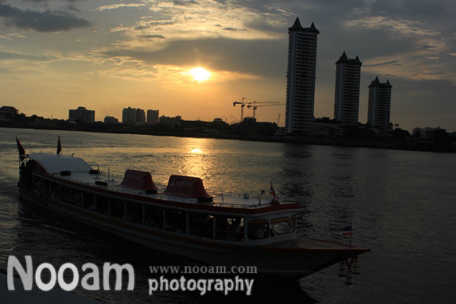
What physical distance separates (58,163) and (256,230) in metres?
16.1

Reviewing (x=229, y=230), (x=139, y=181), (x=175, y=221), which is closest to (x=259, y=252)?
(x=229, y=230)

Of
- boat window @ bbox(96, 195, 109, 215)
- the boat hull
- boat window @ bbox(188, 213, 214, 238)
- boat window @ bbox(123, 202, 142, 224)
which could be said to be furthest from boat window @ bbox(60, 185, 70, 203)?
boat window @ bbox(188, 213, 214, 238)

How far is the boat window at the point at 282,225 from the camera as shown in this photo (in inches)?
585

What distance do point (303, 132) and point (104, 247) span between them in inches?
7309

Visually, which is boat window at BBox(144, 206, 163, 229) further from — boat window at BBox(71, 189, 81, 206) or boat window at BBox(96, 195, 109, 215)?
boat window at BBox(71, 189, 81, 206)

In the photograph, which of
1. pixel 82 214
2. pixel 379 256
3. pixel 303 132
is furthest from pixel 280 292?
pixel 303 132

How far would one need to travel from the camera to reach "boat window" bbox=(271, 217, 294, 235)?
48.8 feet

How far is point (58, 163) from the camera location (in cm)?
2559

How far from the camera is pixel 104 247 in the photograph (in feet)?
61.9

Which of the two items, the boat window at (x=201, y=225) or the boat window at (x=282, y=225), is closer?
the boat window at (x=282, y=225)

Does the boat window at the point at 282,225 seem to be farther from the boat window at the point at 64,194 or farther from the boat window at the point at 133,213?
the boat window at the point at 64,194

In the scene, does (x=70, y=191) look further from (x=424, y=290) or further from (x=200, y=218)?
(x=424, y=290)

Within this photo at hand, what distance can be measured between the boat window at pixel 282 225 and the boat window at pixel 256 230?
43 centimetres

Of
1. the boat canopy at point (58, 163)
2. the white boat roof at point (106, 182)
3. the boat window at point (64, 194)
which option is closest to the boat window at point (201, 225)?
the white boat roof at point (106, 182)
